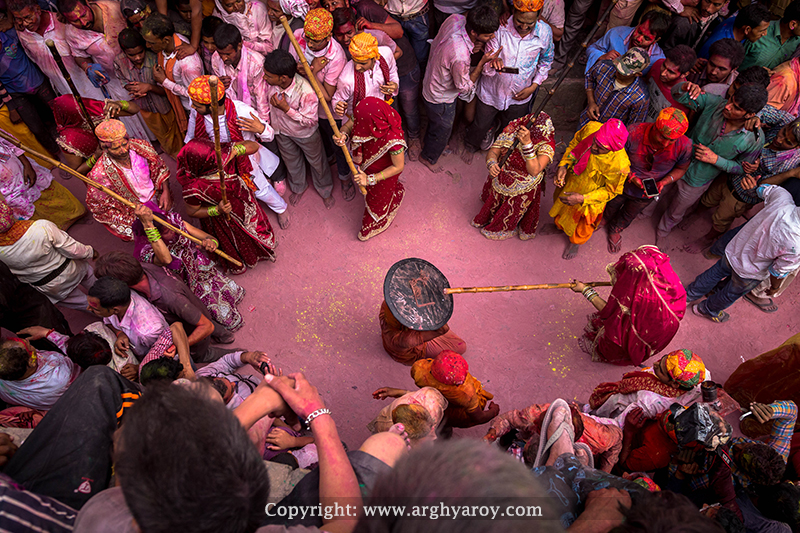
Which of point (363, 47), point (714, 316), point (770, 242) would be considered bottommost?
point (714, 316)

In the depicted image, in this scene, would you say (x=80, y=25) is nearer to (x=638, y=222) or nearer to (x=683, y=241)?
(x=638, y=222)

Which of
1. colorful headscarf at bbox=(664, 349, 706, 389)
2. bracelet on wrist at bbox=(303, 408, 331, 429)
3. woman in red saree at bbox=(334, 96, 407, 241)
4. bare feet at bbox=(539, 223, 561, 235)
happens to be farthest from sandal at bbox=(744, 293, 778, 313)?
bracelet on wrist at bbox=(303, 408, 331, 429)

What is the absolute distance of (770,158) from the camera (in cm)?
467

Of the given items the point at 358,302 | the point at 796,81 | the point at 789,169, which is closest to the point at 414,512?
the point at 358,302

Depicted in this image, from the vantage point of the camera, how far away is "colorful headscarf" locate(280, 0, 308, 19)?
203 inches

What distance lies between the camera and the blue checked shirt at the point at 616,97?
5.18 meters

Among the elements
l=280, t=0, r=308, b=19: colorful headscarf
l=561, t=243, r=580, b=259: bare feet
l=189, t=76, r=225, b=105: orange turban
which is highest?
l=280, t=0, r=308, b=19: colorful headscarf

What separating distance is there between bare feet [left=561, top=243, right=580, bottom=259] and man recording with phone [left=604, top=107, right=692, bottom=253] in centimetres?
75

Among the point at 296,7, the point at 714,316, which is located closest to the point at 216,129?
the point at 296,7

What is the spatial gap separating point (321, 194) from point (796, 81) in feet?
19.0

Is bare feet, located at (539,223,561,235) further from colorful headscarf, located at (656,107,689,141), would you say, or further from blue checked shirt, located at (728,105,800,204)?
blue checked shirt, located at (728,105,800,204)

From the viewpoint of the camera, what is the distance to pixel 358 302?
207 inches

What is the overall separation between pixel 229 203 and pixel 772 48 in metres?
6.47

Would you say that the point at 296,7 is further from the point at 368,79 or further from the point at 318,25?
the point at 368,79
